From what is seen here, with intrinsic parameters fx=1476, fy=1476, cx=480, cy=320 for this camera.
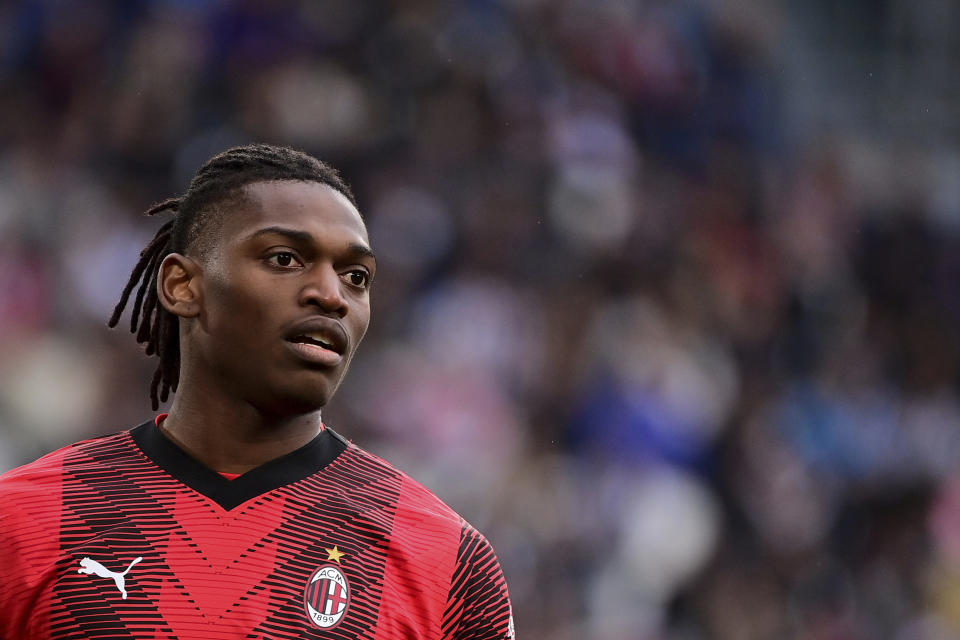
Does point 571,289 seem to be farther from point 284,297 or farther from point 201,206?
point 284,297

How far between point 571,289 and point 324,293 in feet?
20.9

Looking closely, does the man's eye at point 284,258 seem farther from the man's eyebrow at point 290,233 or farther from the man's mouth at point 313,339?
the man's mouth at point 313,339

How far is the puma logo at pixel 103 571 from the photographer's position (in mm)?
2779

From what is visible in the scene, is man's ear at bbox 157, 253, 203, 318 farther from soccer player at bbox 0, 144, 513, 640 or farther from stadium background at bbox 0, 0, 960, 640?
stadium background at bbox 0, 0, 960, 640

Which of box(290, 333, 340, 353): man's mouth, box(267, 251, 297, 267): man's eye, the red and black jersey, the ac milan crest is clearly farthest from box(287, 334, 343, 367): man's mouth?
the ac milan crest

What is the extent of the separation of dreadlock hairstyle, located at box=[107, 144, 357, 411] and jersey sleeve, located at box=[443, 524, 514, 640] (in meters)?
0.79

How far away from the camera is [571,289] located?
9203 millimetres

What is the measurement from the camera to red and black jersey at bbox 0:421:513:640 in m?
2.77

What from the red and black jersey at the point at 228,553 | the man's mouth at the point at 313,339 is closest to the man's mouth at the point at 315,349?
the man's mouth at the point at 313,339

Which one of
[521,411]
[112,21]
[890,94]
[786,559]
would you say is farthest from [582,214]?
[890,94]

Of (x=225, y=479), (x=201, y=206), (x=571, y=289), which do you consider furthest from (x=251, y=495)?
(x=571, y=289)

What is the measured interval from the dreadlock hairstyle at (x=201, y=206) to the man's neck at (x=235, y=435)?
277 mm

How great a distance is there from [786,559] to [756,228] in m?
2.74

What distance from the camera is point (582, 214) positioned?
9711 mm
